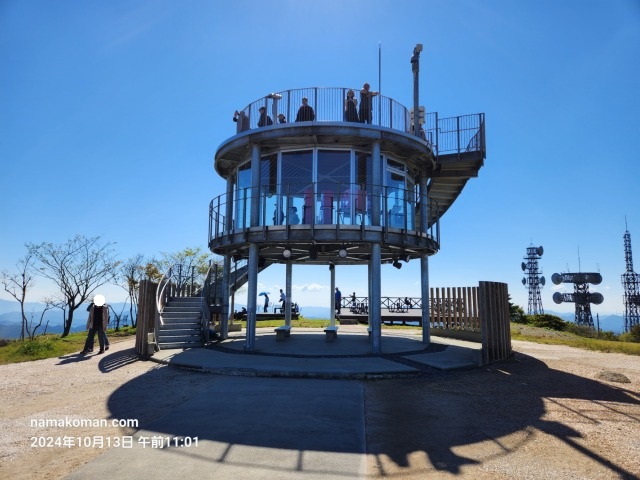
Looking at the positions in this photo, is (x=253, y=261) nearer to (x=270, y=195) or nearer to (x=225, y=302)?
(x=270, y=195)

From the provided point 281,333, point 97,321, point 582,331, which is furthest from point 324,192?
point 582,331

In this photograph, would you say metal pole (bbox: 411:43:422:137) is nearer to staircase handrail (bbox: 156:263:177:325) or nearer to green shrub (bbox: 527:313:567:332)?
staircase handrail (bbox: 156:263:177:325)

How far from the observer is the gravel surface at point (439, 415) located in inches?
184

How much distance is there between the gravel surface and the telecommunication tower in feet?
231

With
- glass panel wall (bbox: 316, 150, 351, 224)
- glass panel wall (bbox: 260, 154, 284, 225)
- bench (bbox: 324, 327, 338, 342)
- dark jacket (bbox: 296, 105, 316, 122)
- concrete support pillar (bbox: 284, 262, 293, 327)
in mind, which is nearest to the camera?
glass panel wall (bbox: 316, 150, 351, 224)

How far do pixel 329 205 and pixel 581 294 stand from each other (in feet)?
257

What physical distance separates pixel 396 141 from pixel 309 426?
10.2 metres

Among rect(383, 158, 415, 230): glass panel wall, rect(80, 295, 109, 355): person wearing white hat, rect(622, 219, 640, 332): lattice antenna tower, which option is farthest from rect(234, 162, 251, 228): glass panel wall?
rect(622, 219, 640, 332): lattice antenna tower

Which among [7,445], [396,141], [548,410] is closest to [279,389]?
[7,445]

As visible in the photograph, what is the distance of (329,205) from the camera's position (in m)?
13.1

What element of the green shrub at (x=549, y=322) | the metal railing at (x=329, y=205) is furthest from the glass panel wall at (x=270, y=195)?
the green shrub at (x=549, y=322)

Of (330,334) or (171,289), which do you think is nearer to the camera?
(330,334)

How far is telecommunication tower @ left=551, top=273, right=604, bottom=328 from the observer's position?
232 feet

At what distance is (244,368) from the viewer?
985cm
